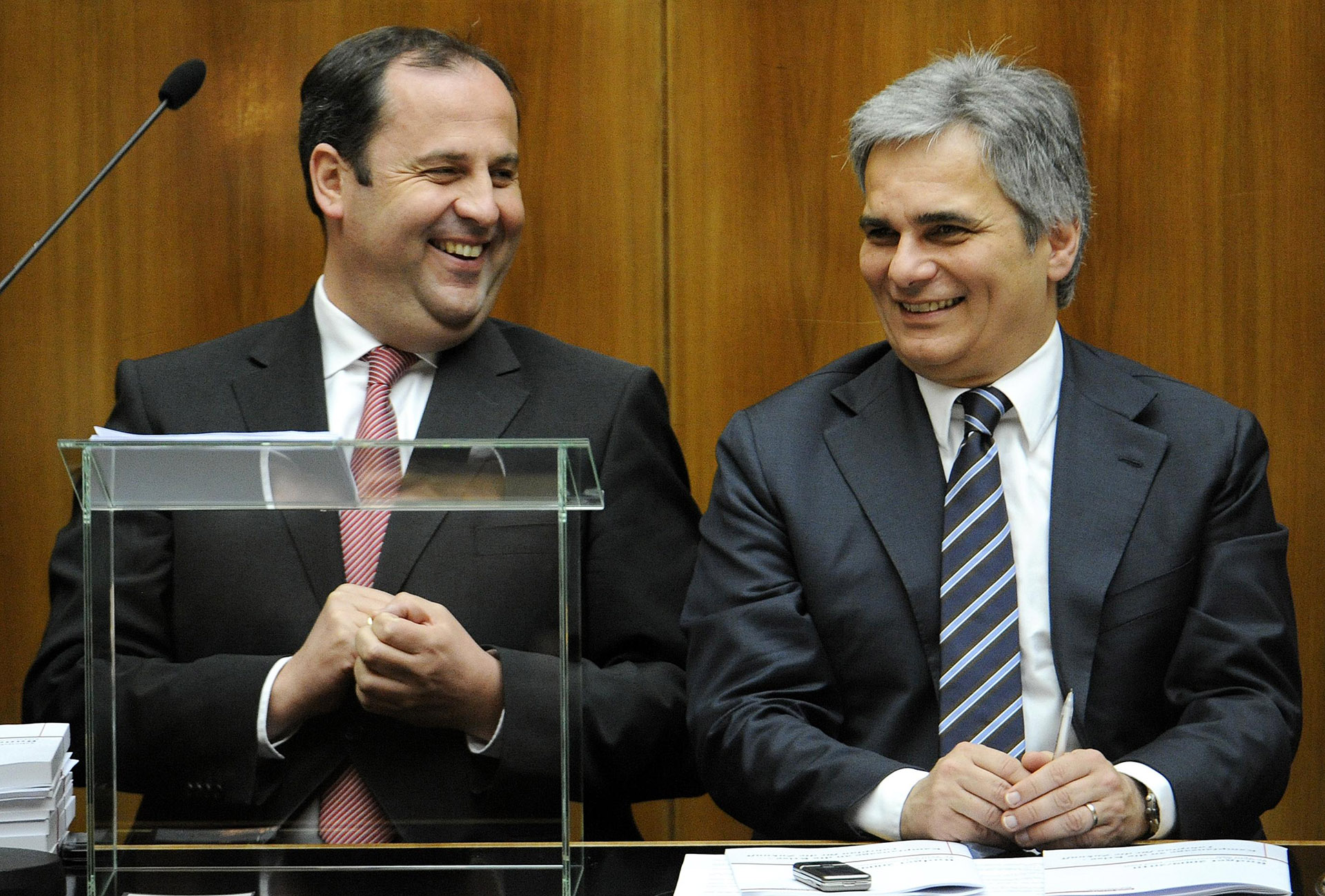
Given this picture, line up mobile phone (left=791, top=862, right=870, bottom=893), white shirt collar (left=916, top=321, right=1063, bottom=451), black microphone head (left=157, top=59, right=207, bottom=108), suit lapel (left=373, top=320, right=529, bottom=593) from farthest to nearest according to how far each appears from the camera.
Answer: suit lapel (left=373, top=320, right=529, bottom=593) → white shirt collar (left=916, top=321, right=1063, bottom=451) → black microphone head (left=157, top=59, right=207, bottom=108) → mobile phone (left=791, top=862, right=870, bottom=893)

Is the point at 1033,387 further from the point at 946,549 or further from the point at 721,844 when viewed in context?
the point at 721,844

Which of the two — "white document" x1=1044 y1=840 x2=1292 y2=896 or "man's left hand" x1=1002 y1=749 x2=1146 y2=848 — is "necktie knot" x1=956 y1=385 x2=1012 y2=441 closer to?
"man's left hand" x1=1002 y1=749 x2=1146 y2=848

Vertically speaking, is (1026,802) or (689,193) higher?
(689,193)

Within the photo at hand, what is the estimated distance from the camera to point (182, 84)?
2033 mm

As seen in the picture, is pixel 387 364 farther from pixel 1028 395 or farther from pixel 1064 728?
pixel 1064 728

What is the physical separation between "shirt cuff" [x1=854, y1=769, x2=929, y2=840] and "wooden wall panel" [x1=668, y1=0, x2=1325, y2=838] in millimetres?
1319

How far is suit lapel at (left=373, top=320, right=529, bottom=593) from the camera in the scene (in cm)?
238

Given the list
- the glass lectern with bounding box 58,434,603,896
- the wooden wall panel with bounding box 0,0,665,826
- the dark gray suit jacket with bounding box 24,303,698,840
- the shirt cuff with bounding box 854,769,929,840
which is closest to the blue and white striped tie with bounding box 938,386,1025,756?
the shirt cuff with bounding box 854,769,929,840

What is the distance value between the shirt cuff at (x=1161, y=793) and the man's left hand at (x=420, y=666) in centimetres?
86

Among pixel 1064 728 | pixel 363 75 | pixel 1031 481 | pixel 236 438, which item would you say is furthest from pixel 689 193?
pixel 236 438

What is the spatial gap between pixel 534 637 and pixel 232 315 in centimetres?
191

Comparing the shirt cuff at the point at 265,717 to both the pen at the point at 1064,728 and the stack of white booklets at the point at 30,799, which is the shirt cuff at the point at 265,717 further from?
the pen at the point at 1064,728

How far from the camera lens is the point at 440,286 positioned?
96.8 inches

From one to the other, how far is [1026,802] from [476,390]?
1.11 m
